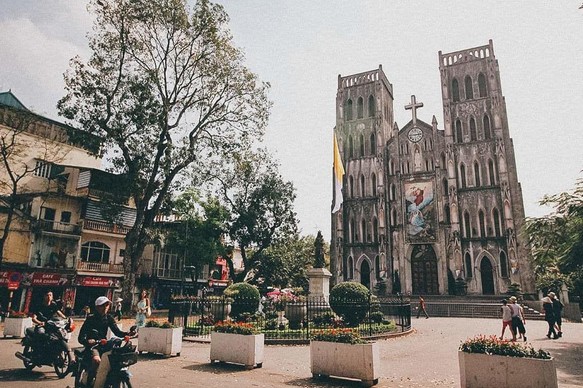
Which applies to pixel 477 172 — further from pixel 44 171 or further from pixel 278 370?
pixel 44 171

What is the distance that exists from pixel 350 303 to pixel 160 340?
26.2 feet

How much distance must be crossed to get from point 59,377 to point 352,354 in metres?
5.85

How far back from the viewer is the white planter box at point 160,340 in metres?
10.1

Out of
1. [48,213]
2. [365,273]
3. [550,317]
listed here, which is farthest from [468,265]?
[48,213]

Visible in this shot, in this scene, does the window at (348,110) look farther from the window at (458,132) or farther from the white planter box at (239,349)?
the white planter box at (239,349)

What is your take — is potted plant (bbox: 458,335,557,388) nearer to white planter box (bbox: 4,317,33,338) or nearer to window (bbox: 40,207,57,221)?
white planter box (bbox: 4,317,33,338)

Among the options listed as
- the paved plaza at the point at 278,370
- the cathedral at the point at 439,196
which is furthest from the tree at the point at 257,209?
the paved plaza at the point at 278,370

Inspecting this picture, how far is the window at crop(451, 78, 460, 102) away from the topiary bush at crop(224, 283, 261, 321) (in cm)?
2874

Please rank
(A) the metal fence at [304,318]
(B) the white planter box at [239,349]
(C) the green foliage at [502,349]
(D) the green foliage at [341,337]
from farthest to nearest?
(A) the metal fence at [304,318] < (B) the white planter box at [239,349] < (D) the green foliage at [341,337] < (C) the green foliage at [502,349]

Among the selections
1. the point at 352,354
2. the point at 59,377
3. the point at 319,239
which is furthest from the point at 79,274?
the point at 352,354

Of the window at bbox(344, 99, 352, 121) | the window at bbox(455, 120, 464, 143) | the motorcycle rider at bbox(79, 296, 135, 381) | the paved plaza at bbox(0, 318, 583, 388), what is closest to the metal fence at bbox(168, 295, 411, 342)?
the paved plaza at bbox(0, 318, 583, 388)

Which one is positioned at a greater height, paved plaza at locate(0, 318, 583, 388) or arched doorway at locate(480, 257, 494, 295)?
arched doorway at locate(480, 257, 494, 295)

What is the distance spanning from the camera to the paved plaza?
737cm

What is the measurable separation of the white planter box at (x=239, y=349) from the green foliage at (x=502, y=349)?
4.47 meters
